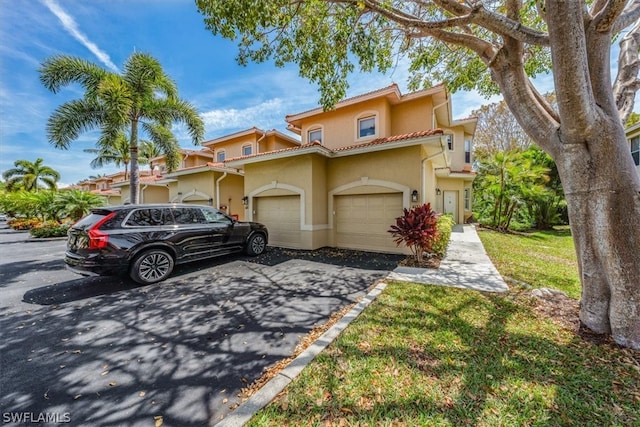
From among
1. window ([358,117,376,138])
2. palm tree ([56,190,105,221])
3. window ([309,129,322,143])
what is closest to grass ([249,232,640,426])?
window ([358,117,376,138])

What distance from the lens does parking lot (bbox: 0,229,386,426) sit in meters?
2.35

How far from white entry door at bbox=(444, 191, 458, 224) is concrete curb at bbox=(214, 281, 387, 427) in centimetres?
1527

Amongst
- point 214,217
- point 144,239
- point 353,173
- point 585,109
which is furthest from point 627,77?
point 144,239

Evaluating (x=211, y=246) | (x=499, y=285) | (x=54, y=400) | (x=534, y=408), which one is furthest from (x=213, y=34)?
(x=499, y=285)

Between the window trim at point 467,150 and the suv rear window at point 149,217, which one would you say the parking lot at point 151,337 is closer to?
the suv rear window at point 149,217

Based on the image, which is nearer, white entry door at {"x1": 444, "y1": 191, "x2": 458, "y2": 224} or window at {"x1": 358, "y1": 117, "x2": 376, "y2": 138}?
window at {"x1": 358, "y1": 117, "x2": 376, "y2": 138}

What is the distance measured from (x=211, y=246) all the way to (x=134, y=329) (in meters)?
3.49

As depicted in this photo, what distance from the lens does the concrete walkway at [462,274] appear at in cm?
543

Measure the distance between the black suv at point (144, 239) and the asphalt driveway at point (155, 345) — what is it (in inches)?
21.2

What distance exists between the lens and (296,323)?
3.88 m

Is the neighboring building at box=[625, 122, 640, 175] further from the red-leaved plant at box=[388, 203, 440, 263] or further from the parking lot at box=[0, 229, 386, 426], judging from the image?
the parking lot at box=[0, 229, 386, 426]

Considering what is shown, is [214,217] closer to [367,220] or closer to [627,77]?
[367,220]

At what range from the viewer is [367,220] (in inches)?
366

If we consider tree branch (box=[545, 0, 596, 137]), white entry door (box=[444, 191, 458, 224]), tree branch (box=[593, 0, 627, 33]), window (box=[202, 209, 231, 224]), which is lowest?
window (box=[202, 209, 231, 224])
